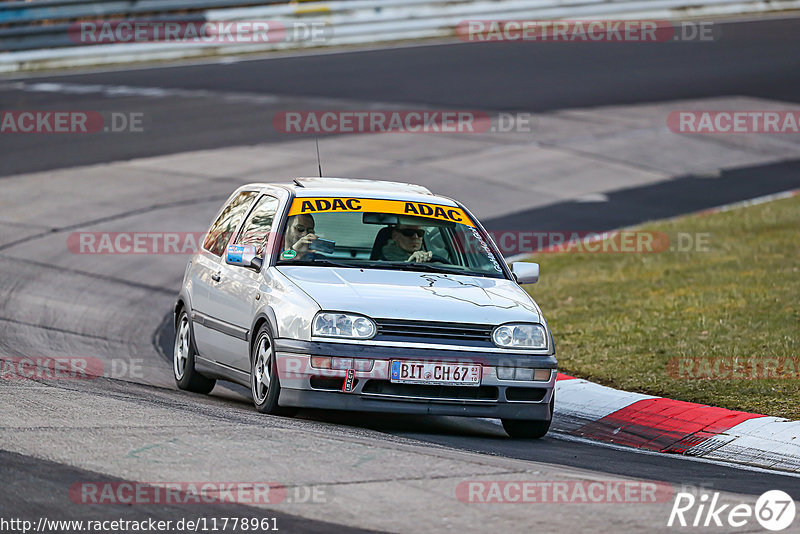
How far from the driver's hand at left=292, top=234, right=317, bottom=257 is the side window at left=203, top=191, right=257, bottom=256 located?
3.21 feet

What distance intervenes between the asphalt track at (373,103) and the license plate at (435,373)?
0.37 metres

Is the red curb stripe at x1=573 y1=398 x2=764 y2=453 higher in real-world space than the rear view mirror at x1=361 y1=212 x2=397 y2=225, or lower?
lower

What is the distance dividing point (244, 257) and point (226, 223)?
1249 millimetres

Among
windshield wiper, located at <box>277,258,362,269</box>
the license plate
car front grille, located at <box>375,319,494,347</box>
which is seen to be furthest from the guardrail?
the license plate

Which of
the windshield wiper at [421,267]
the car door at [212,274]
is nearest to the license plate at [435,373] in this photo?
the windshield wiper at [421,267]

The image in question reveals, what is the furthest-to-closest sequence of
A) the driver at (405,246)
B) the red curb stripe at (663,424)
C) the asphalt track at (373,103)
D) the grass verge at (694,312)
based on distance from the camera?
the grass verge at (694,312), the driver at (405,246), the red curb stripe at (663,424), the asphalt track at (373,103)

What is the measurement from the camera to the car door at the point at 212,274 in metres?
9.45

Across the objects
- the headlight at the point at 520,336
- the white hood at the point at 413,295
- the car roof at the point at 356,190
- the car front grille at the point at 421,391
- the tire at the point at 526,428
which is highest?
the car roof at the point at 356,190

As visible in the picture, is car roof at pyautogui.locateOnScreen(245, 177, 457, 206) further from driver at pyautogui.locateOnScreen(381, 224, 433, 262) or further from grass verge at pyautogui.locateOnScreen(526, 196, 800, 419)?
grass verge at pyautogui.locateOnScreen(526, 196, 800, 419)

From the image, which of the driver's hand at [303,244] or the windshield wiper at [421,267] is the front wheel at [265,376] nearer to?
the driver's hand at [303,244]

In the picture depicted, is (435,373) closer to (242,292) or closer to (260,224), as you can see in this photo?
(242,292)

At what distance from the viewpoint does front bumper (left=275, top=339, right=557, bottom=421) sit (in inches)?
310

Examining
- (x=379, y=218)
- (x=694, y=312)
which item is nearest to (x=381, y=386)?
(x=379, y=218)

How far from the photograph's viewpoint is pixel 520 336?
8.19 m
